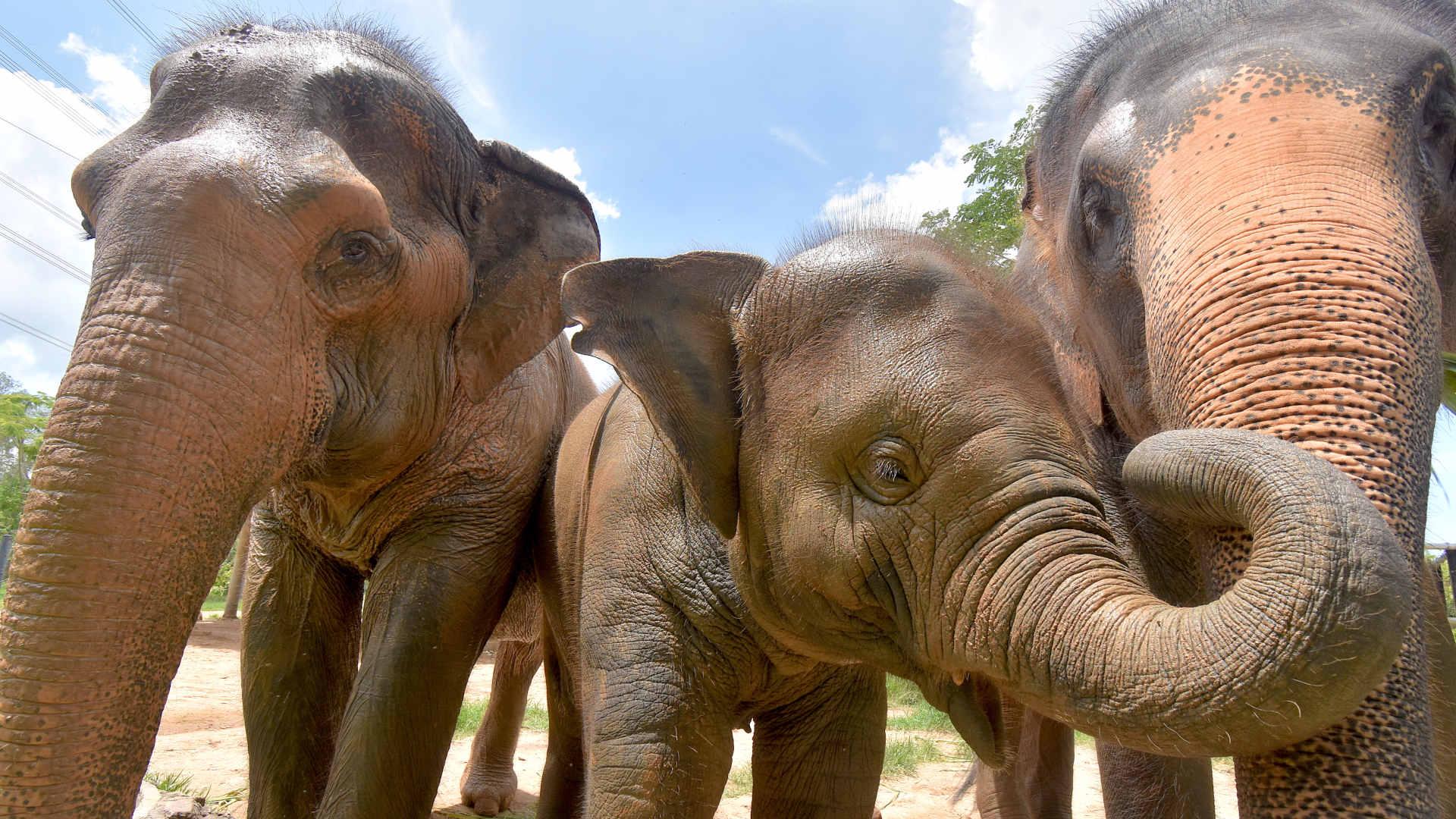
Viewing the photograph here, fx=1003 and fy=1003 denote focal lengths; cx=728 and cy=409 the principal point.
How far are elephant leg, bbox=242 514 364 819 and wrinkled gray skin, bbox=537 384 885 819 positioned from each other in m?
1.12

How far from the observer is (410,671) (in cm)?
328

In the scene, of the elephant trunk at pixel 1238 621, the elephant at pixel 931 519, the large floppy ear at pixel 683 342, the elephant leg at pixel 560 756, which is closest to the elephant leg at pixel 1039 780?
the elephant leg at pixel 560 756

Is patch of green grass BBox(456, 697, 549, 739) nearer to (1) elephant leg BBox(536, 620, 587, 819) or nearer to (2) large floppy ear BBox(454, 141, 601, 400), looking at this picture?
(1) elephant leg BBox(536, 620, 587, 819)

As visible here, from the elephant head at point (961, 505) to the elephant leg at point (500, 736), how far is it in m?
3.90

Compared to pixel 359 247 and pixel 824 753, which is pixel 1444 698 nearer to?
pixel 824 753

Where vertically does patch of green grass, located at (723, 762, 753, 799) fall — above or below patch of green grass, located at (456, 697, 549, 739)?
below

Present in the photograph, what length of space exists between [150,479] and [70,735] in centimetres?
55

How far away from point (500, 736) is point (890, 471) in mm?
5061

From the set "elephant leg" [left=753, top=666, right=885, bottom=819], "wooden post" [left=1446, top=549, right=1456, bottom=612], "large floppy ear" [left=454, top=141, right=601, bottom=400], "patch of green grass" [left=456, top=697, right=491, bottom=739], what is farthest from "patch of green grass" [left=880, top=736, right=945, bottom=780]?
"wooden post" [left=1446, top=549, right=1456, bottom=612]

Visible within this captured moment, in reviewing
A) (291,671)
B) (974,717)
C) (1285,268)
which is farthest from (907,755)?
(1285,268)

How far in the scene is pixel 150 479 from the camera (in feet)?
7.29

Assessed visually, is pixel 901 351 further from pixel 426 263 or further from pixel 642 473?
pixel 426 263

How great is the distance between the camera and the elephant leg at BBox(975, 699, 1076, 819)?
201 inches

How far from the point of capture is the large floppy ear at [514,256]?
3533 mm
